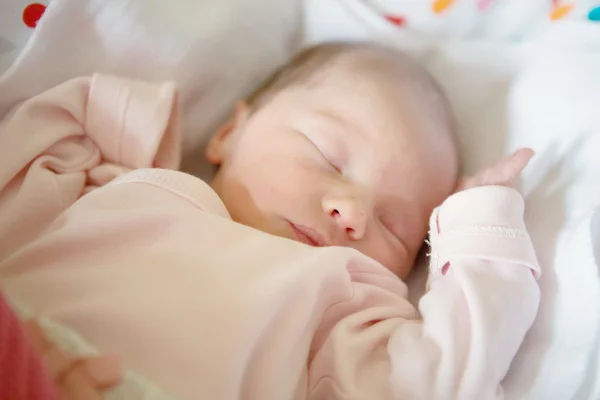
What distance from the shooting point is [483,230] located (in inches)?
29.7

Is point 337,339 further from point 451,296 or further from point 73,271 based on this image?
point 73,271

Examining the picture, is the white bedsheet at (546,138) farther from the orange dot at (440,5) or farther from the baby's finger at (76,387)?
the baby's finger at (76,387)

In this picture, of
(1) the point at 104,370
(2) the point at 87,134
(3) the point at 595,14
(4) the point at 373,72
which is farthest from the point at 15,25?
(3) the point at 595,14

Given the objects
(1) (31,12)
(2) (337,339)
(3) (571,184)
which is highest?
(1) (31,12)

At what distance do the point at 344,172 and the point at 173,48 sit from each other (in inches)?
16.0

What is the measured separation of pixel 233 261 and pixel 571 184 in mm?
484

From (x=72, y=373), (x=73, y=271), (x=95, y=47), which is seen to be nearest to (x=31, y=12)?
→ (x=95, y=47)

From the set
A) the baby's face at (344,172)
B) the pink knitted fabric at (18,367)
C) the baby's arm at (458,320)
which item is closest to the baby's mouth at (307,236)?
the baby's face at (344,172)

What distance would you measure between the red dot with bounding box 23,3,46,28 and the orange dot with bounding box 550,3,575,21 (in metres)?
0.93

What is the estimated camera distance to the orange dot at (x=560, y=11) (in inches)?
42.5

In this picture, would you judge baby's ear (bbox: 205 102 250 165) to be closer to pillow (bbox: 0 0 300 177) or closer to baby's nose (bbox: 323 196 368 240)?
pillow (bbox: 0 0 300 177)

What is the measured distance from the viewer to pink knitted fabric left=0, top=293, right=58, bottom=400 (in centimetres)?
34

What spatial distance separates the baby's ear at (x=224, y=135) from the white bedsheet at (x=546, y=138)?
26 cm

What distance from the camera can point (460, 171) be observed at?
1.03 meters
